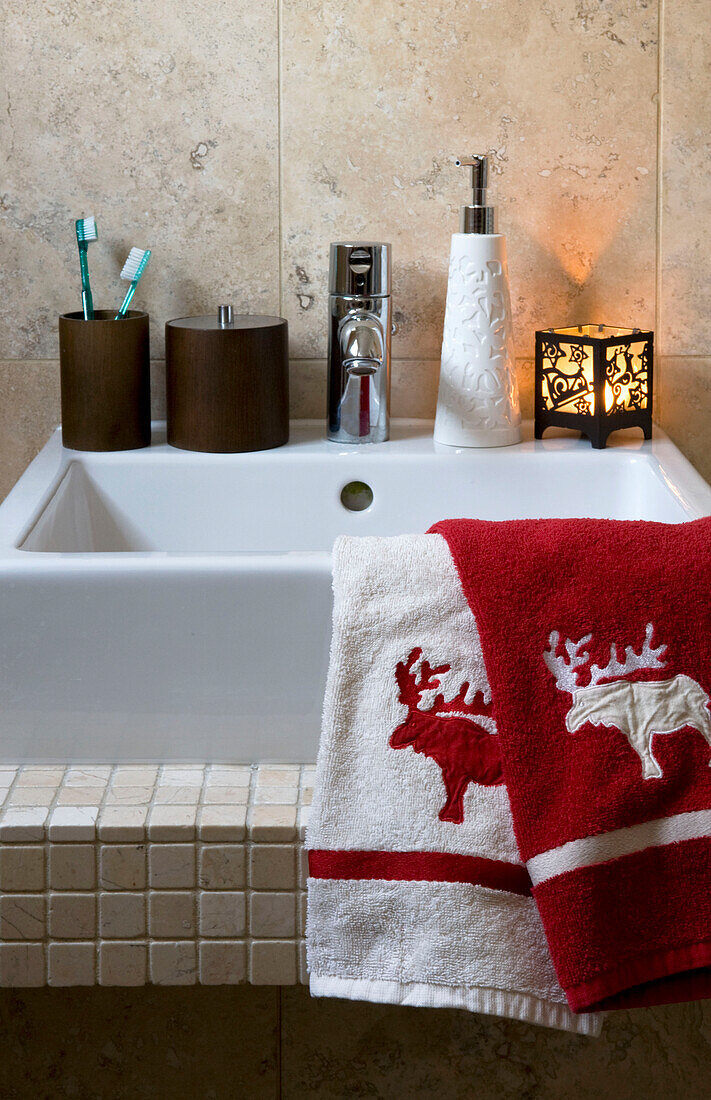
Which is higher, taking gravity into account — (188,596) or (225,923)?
(188,596)

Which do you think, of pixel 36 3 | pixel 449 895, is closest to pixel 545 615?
Result: pixel 449 895

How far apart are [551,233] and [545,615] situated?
0.61 meters

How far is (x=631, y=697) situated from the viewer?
0.59 metres

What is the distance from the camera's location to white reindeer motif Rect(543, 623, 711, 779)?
0.59 metres

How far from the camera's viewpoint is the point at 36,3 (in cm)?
104

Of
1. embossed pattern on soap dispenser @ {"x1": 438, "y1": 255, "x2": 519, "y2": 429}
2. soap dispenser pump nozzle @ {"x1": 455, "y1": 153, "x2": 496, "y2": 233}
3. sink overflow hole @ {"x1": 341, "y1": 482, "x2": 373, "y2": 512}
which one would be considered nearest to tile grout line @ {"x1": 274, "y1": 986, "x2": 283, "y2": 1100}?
sink overflow hole @ {"x1": 341, "y1": 482, "x2": 373, "y2": 512}

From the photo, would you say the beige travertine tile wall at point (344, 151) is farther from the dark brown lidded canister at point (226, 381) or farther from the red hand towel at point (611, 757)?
the red hand towel at point (611, 757)

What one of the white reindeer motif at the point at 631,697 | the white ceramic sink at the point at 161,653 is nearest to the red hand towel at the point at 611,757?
the white reindeer motif at the point at 631,697

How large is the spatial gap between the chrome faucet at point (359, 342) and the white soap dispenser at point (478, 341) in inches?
2.4

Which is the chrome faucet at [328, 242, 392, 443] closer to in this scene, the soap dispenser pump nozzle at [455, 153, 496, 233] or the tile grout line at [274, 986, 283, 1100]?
the soap dispenser pump nozzle at [455, 153, 496, 233]

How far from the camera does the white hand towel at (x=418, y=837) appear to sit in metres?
0.59

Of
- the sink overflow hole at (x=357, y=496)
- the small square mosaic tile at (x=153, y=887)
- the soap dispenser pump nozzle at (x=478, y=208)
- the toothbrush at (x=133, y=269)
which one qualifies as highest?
the soap dispenser pump nozzle at (x=478, y=208)

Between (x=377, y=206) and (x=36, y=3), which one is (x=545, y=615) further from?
(x=36, y=3)

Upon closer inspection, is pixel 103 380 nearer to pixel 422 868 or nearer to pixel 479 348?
pixel 479 348
